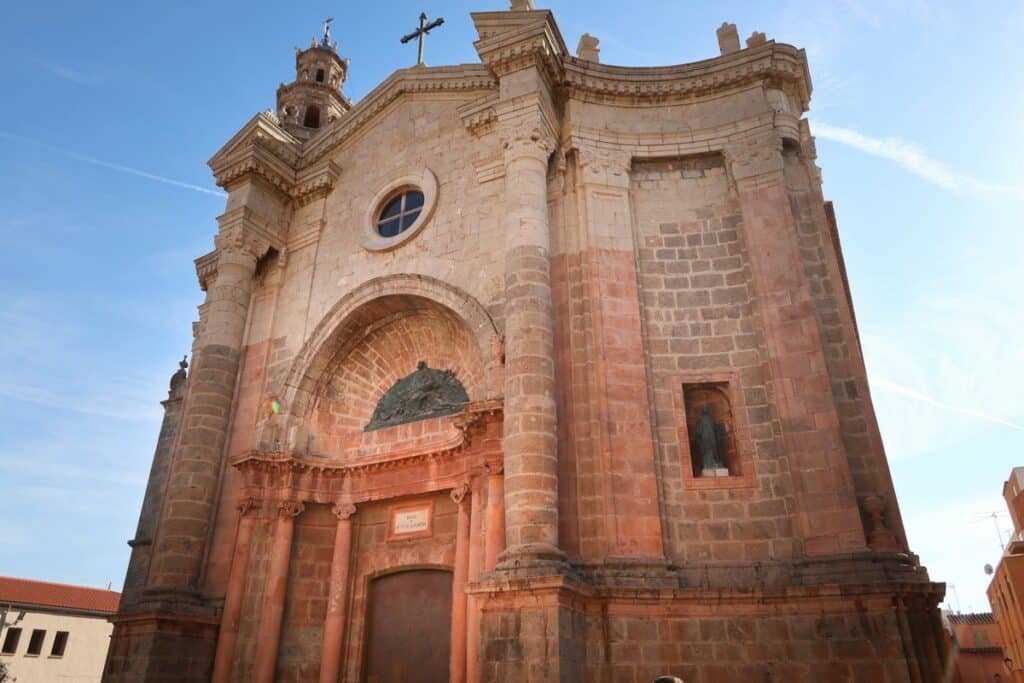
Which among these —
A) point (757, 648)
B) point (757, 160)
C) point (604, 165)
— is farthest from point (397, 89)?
point (757, 648)

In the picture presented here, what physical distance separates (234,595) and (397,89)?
9394 mm

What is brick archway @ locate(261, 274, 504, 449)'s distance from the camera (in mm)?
11703

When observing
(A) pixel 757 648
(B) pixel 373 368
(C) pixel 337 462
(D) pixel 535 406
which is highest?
(B) pixel 373 368

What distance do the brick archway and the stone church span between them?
6 centimetres

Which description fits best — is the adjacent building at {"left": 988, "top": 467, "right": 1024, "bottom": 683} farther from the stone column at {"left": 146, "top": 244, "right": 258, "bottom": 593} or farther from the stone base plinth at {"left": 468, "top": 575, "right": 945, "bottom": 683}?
the stone column at {"left": 146, "top": 244, "right": 258, "bottom": 593}

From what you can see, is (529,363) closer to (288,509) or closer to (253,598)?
(288,509)

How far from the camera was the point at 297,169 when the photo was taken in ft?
49.3

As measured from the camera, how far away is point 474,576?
9.73 meters

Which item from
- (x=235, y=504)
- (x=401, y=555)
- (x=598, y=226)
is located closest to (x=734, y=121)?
(x=598, y=226)

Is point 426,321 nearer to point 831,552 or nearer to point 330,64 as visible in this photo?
point 831,552

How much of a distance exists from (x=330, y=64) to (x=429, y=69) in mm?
8979

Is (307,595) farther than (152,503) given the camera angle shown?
No

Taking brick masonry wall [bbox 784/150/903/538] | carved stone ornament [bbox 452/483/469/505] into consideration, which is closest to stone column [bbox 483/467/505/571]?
carved stone ornament [bbox 452/483/469/505]

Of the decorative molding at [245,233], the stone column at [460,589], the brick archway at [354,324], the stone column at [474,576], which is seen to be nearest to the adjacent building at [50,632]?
the decorative molding at [245,233]
